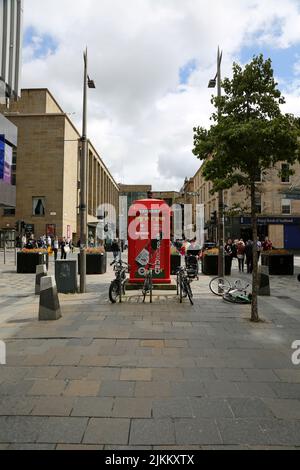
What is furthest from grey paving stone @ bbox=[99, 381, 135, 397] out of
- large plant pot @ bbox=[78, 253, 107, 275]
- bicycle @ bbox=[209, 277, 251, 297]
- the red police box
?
large plant pot @ bbox=[78, 253, 107, 275]

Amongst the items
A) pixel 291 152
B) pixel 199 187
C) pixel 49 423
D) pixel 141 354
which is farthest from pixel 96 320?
pixel 199 187

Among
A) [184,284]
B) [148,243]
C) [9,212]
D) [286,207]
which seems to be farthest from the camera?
[9,212]

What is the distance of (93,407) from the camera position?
3684mm

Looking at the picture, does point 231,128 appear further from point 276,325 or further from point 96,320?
point 96,320

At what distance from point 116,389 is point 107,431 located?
36.8 inches

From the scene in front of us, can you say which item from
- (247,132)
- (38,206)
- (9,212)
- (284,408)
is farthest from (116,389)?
(9,212)

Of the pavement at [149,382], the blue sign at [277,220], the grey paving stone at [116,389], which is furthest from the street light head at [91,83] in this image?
the blue sign at [277,220]

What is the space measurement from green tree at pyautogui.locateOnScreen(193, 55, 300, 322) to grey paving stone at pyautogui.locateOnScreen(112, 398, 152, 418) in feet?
14.6

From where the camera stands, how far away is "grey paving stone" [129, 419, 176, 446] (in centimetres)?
307

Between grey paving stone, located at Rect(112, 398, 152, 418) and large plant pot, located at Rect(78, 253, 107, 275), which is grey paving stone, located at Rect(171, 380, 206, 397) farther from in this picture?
large plant pot, located at Rect(78, 253, 107, 275)

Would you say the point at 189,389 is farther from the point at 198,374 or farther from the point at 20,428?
the point at 20,428

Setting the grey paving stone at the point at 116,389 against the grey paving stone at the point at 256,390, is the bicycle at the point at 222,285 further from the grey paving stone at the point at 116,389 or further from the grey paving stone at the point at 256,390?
the grey paving stone at the point at 116,389

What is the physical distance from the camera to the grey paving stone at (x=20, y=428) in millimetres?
3119

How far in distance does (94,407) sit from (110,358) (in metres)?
1.55
